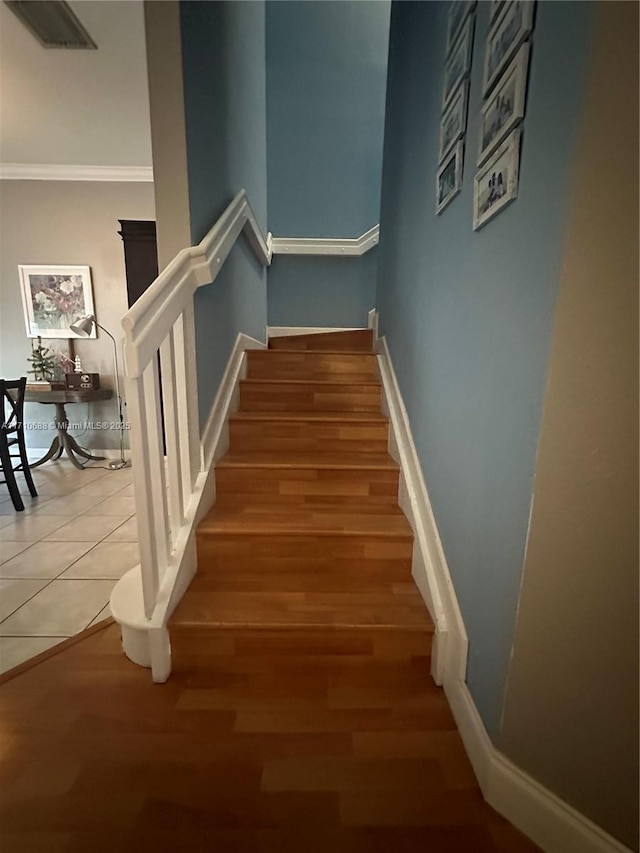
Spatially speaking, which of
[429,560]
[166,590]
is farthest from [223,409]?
A: [429,560]

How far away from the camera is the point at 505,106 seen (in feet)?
2.93

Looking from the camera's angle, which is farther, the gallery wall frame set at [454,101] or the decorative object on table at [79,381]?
the decorative object on table at [79,381]

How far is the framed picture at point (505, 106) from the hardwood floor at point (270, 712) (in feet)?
3.69

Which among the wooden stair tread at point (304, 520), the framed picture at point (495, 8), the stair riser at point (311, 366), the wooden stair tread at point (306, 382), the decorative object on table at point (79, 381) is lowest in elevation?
the wooden stair tread at point (304, 520)

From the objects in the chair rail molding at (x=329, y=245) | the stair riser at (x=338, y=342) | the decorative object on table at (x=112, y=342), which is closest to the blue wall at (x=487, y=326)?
the stair riser at (x=338, y=342)

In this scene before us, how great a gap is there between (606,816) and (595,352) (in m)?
0.85

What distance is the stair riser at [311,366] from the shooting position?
2336 millimetres

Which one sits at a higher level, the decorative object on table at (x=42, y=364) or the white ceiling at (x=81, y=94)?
the white ceiling at (x=81, y=94)

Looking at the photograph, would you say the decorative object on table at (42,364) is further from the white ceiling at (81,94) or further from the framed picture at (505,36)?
the framed picture at (505,36)

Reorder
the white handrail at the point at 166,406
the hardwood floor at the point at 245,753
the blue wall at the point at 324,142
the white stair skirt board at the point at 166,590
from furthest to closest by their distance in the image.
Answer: the blue wall at the point at 324,142
the white stair skirt board at the point at 166,590
the white handrail at the point at 166,406
the hardwood floor at the point at 245,753

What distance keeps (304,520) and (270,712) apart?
0.59m

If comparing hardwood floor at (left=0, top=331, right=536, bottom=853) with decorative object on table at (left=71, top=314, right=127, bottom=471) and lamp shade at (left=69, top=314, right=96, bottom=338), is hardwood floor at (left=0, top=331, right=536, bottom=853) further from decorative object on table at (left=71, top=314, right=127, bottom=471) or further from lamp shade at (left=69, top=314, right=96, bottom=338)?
lamp shade at (left=69, top=314, right=96, bottom=338)

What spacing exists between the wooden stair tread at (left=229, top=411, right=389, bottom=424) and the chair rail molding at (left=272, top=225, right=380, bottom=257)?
1845 mm

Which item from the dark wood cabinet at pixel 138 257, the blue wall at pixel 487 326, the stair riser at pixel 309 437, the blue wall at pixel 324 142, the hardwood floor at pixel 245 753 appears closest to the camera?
the blue wall at pixel 487 326
